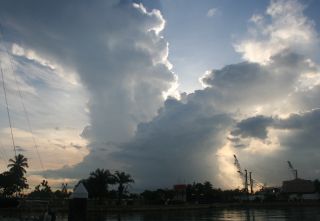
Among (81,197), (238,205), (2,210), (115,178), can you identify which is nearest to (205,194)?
(238,205)

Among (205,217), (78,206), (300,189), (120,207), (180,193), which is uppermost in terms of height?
(300,189)

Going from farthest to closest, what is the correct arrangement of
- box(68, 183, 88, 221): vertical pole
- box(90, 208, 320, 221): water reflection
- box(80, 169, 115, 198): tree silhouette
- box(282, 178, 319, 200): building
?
box(282, 178, 319, 200): building
box(80, 169, 115, 198): tree silhouette
box(90, 208, 320, 221): water reflection
box(68, 183, 88, 221): vertical pole

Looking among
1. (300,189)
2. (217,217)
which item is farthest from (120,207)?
(300,189)

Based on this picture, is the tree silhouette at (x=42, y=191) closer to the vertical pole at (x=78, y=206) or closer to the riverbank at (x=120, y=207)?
the riverbank at (x=120, y=207)

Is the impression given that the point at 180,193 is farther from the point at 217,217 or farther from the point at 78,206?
the point at 78,206

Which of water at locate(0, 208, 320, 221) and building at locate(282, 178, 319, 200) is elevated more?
building at locate(282, 178, 319, 200)

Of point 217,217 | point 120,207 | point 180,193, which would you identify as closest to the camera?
point 217,217

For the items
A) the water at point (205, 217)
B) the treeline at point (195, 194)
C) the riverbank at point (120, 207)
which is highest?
the treeline at point (195, 194)

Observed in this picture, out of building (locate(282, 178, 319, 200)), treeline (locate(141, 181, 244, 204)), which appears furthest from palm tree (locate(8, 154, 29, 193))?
building (locate(282, 178, 319, 200))

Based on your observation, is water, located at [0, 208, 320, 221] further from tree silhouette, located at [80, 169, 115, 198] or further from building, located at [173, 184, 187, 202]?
building, located at [173, 184, 187, 202]

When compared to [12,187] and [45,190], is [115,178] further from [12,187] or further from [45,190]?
[45,190]

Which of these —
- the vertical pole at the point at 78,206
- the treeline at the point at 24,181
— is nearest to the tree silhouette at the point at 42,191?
the treeline at the point at 24,181

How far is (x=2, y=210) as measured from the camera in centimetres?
7088

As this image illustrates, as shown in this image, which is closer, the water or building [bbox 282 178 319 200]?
the water
